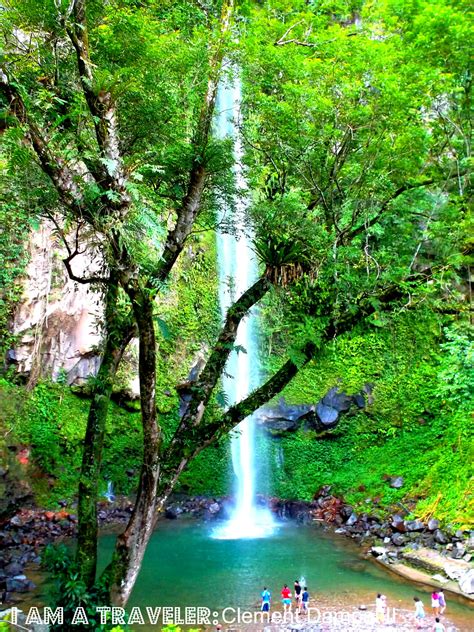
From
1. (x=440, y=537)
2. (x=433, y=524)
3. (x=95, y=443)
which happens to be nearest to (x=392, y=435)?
(x=433, y=524)

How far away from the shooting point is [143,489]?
4.93m

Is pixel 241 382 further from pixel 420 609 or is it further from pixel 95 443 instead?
pixel 95 443

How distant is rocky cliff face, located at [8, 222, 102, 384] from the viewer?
39.0 ft

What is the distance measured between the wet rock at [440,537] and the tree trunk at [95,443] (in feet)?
22.6

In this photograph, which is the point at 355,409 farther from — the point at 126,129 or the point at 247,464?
the point at 126,129

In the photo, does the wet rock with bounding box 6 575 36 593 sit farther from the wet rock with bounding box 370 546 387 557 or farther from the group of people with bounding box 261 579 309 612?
the wet rock with bounding box 370 546 387 557

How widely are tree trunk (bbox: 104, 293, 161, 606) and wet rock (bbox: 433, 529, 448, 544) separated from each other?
6.61m

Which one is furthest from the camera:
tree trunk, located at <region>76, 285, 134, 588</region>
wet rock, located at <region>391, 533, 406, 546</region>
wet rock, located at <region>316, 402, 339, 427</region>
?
wet rock, located at <region>316, 402, 339, 427</region>

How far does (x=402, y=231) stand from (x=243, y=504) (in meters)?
9.35

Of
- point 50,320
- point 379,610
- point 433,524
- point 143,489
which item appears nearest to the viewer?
point 143,489

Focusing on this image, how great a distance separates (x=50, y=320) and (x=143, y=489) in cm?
867

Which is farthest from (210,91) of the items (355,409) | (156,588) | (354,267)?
(355,409)

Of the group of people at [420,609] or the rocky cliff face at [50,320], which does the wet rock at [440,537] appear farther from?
the rocky cliff face at [50,320]

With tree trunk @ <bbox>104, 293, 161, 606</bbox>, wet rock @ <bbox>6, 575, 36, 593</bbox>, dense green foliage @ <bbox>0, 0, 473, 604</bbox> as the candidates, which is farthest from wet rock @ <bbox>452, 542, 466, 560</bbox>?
wet rock @ <bbox>6, 575, 36, 593</bbox>
